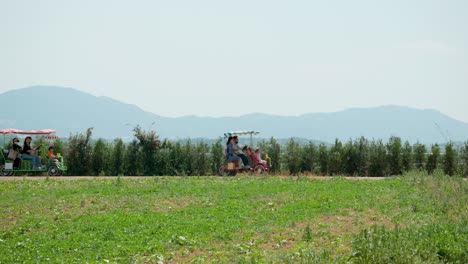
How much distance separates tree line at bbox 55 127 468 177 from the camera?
28.2 metres

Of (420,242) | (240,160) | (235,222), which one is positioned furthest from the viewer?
(240,160)

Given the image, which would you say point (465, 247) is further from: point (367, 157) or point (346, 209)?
point (367, 157)

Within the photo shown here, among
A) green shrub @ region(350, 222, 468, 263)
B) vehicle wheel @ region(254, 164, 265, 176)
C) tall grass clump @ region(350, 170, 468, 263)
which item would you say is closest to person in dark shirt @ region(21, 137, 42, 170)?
vehicle wheel @ region(254, 164, 265, 176)

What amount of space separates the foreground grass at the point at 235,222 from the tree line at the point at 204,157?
921cm

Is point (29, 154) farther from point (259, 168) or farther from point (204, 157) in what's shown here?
point (259, 168)

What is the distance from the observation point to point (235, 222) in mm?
12305

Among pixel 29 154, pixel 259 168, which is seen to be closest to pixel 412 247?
pixel 259 168

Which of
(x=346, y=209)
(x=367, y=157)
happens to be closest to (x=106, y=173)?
(x=367, y=157)

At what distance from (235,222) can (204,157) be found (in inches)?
641

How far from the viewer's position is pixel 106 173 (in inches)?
1121

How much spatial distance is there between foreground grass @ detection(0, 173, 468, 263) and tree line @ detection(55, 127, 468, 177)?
30.2 ft

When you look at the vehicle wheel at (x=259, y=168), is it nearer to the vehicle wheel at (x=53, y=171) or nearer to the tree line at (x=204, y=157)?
the tree line at (x=204, y=157)

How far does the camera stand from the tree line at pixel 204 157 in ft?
92.4

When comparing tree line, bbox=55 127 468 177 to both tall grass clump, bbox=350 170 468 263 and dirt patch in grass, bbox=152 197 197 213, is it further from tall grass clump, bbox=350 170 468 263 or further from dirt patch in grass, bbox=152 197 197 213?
tall grass clump, bbox=350 170 468 263
